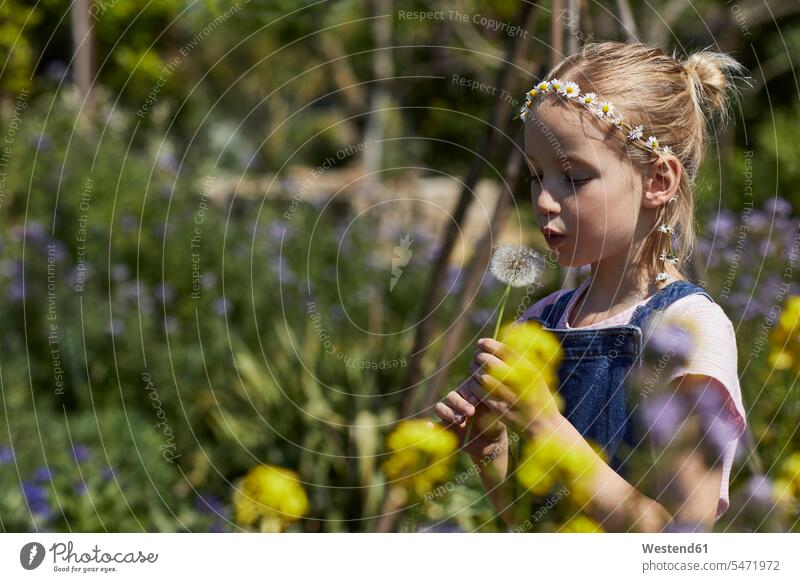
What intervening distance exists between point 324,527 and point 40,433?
994 millimetres

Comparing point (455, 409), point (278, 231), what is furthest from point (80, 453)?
point (455, 409)

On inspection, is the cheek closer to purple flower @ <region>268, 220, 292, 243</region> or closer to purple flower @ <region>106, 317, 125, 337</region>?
purple flower @ <region>106, 317, 125, 337</region>

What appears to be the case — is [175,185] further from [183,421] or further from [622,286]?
[622,286]

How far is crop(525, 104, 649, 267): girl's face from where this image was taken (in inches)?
49.3

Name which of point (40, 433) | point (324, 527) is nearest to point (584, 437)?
point (324, 527)

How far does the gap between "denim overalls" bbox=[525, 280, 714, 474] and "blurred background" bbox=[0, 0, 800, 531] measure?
1.11ft

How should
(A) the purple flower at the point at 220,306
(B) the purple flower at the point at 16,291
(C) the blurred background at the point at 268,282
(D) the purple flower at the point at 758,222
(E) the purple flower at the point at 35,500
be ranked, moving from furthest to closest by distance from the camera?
(B) the purple flower at the point at 16,291
(A) the purple flower at the point at 220,306
(D) the purple flower at the point at 758,222
(E) the purple flower at the point at 35,500
(C) the blurred background at the point at 268,282

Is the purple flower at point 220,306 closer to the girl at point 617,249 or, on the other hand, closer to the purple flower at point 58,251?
the purple flower at point 58,251

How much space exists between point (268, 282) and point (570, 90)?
2.92 meters

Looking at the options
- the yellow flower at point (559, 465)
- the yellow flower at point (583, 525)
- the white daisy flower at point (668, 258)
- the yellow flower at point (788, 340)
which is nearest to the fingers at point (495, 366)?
the yellow flower at point (559, 465)

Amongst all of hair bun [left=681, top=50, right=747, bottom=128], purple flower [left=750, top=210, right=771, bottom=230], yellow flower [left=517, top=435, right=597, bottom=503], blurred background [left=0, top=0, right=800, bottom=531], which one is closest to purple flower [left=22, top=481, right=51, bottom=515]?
blurred background [left=0, top=0, right=800, bottom=531]

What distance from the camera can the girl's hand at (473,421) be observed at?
48.0 inches

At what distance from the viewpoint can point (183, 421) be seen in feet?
11.0

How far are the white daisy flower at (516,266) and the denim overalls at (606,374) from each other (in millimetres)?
99
